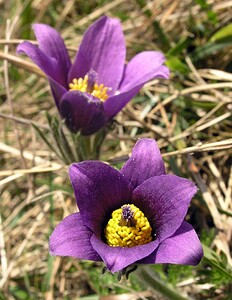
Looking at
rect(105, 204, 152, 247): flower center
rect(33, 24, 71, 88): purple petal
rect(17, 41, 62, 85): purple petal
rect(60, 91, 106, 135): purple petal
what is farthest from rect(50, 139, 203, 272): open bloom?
rect(33, 24, 71, 88): purple petal

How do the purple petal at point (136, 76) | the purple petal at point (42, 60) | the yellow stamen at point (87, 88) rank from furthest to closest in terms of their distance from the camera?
the yellow stamen at point (87, 88) → the purple petal at point (136, 76) → the purple petal at point (42, 60)

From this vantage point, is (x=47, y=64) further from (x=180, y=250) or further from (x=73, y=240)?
(x=180, y=250)

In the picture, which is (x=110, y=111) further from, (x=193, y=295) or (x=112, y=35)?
(x=193, y=295)

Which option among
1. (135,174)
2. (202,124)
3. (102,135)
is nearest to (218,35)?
(202,124)

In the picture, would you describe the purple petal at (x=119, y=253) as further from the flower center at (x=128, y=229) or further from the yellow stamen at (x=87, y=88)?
the yellow stamen at (x=87, y=88)

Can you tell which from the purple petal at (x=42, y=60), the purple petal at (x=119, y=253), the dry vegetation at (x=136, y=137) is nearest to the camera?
the purple petal at (x=119, y=253)

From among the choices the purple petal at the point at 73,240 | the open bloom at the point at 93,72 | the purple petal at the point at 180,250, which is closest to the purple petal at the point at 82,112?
the open bloom at the point at 93,72

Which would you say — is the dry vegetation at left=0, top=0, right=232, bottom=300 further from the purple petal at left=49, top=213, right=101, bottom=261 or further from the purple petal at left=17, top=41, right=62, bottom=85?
the purple petal at left=49, top=213, right=101, bottom=261
